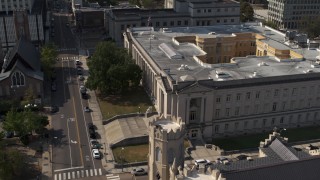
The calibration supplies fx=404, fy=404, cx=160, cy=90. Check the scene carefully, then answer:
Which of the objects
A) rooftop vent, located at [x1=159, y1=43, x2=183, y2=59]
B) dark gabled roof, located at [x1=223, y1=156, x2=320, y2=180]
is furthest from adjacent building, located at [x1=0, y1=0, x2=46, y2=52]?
dark gabled roof, located at [x1=223, y1=156, x2=320, y2=180]

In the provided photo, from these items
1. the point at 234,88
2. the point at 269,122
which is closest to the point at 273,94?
the point at 269,122

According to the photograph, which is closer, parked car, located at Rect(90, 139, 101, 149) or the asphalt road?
the asphalt road

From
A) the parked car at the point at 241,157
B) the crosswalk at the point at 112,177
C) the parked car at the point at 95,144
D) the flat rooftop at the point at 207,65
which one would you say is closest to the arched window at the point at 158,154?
the crosswalk at the point at 112,177

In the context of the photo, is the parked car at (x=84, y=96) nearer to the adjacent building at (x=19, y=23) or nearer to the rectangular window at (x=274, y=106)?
the adjacent building at (x=19, y=23)

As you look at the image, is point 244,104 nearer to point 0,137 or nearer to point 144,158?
point 144,158

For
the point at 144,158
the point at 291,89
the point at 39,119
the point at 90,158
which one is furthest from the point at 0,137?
the point at 291,89

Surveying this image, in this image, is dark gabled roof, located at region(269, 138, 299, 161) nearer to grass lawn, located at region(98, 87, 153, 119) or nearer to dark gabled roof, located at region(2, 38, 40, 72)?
grass lawn, located at region(98, 87, 153, 119)
